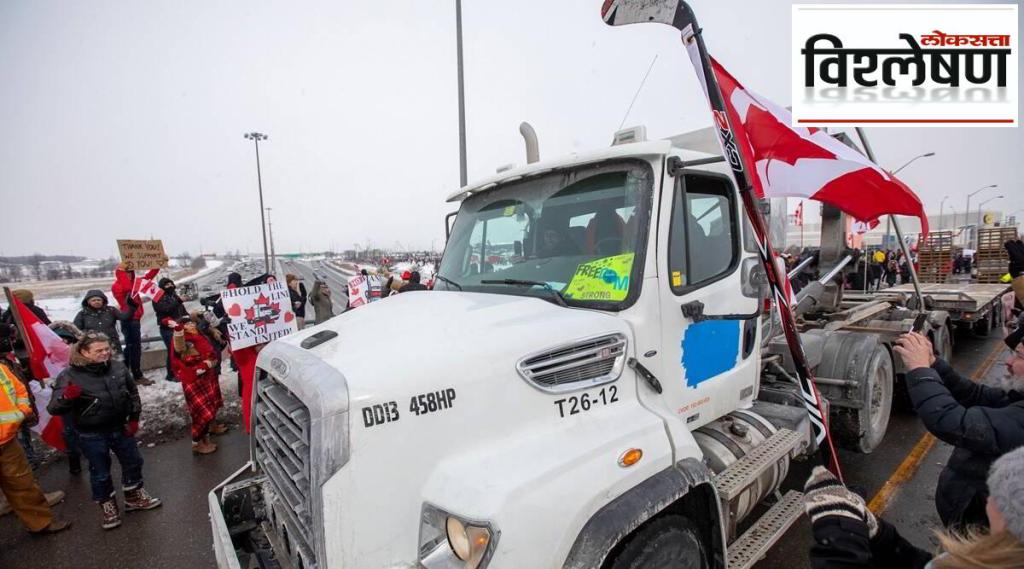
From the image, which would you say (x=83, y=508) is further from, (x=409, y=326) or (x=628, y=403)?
(x=628, y=403)

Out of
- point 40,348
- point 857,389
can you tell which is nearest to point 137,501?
point 40,348

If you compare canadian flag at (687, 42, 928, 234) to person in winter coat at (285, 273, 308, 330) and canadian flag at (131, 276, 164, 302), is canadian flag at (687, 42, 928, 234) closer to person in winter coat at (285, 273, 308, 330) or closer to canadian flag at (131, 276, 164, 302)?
canadian flag at (131, 276, 164, 302)

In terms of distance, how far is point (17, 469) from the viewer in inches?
156

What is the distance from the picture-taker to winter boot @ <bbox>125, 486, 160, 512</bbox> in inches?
171

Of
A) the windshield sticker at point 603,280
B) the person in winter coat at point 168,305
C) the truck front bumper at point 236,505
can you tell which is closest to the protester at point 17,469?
Result: the truck front bumper at point 236,505

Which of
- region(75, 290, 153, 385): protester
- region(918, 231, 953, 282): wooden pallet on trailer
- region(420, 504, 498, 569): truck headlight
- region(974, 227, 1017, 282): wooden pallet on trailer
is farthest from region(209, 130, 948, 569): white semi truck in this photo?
region(918, 231, 953, 282): wooden pallet on trailer

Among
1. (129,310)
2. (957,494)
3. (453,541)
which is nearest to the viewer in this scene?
(453,541)

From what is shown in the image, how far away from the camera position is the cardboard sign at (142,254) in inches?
333

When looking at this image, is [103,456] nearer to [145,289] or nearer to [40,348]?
[40,348]

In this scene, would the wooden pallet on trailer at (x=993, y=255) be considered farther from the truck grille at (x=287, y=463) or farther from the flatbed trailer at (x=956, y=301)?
the truck grille at (x=287, y=463)

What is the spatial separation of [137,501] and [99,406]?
3.48 feet

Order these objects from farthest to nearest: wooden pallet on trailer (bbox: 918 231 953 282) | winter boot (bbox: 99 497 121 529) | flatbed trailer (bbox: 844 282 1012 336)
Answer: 1. wooden pallet on trailer (bbox: 918 231 953 282)
2. flatbed trailer (bbox: 844 282 1012 336)
3. winter boot (bbox: 99 497 121 529)

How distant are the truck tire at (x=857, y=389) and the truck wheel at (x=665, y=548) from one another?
9.12 feet

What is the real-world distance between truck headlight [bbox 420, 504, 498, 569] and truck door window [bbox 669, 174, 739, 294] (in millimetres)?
1594
